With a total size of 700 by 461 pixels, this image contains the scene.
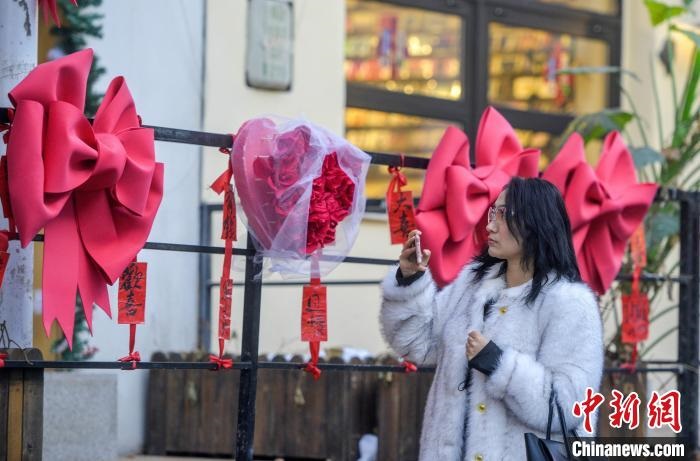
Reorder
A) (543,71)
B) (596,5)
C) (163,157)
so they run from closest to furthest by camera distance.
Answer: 1. (163,157)
2. (543,71)
3. (596,5)

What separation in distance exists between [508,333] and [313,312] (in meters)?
0.93

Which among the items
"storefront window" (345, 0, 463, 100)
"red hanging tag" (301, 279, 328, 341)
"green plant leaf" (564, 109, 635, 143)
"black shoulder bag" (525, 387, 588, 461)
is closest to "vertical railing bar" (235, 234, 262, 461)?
"red hanging tag" (301, 279, 328, 341)

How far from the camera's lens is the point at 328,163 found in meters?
4.36

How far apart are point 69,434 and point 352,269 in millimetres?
Result: 2407

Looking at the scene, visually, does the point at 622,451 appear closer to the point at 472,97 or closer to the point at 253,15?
the point at 253,15

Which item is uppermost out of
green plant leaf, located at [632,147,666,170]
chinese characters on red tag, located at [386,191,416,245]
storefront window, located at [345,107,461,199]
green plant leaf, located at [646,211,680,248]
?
storefront window, located at [345,107,461,199]

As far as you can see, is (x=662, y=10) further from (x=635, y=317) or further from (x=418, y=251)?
(x=418, y=251)

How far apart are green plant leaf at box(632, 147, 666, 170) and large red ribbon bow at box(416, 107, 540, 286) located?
253cm

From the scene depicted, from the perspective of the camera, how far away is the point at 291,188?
426cm

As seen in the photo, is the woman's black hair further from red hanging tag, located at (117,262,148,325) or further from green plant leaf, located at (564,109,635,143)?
green plant leaf, located at (564,109,635,143)

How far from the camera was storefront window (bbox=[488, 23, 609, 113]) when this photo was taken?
30.2 feet

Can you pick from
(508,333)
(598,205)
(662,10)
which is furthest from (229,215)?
(662,10)

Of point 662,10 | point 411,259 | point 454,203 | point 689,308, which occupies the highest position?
point 662,10

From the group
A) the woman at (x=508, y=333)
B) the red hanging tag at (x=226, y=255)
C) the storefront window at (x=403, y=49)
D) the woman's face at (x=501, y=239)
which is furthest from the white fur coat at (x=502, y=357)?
the storefront window at (x=403, y=49)
